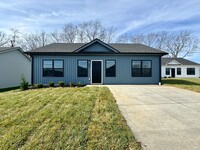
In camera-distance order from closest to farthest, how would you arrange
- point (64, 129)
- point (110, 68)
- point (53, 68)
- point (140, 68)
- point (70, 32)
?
1. point (64, 129)
2. point (53, 68)
3. point (110, 68)
4. point (140, 68)
5. point (70, 32)

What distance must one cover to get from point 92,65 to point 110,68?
5.50 feet

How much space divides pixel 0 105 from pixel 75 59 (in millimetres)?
9697

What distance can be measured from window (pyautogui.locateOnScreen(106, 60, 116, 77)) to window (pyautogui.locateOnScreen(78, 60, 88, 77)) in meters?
1.92

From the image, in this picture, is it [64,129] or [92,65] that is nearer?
[64,129]

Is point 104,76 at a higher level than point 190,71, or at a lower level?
lower

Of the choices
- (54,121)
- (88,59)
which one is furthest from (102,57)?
(54,121)

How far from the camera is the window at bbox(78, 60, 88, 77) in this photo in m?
16.2

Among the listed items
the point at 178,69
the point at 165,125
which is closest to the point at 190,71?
the point at 178,69

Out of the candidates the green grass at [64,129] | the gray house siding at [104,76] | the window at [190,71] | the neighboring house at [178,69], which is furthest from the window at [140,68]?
the window at [190,71]

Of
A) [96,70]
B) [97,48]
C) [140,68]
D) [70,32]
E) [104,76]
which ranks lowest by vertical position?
[104,76]

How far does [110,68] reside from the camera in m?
16.3

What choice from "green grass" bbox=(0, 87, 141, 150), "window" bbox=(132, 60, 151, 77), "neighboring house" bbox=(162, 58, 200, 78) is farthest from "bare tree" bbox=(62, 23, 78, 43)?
"green grass" bbox=(0, 87, 141, 150)

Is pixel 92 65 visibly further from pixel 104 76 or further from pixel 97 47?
pixel 97 47

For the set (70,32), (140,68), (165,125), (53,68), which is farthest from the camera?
(70,32)
